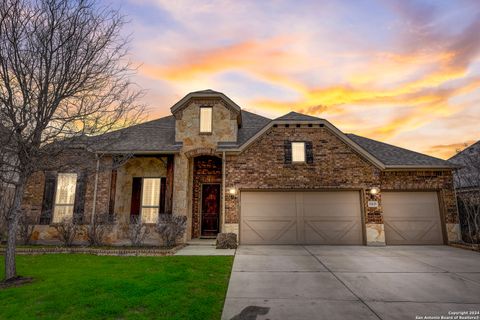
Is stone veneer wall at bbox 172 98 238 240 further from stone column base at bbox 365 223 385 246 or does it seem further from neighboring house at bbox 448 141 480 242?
neighboring house at bbox 448 141 480 242

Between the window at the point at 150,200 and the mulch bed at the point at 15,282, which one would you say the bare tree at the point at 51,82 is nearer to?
the mulch bed at the point at 15,282

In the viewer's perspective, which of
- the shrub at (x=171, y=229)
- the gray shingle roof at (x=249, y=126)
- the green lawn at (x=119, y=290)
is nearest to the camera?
the green lawn at (x=119, y=290)

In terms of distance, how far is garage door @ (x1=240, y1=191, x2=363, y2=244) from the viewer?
1145 cm

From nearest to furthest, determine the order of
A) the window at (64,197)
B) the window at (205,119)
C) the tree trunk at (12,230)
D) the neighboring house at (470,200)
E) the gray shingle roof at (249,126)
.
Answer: the tree trunk at (12,230)
the neighboring house at (470,200)
the window at (64,197)
the window at (205,119)
the gray shingle roof at (249,126)

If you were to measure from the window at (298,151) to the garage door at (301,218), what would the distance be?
1635 mm

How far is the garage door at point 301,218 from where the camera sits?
451 inches

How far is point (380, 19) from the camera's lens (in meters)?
10.9

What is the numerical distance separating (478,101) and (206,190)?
16.8 m

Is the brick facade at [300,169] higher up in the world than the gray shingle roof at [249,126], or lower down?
lower down

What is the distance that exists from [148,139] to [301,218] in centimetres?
876

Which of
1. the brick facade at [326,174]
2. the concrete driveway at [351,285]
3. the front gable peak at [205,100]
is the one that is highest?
the front gable peak at [205,100]

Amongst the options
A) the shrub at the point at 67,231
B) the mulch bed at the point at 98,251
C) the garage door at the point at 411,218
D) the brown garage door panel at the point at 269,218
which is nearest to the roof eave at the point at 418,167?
the garage door at the point at 411,218

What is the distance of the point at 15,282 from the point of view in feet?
18.8

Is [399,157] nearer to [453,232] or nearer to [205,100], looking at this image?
[453,232]
